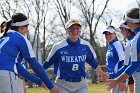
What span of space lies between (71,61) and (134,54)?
2.30 m

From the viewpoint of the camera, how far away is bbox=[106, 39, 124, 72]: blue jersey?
32.8ft

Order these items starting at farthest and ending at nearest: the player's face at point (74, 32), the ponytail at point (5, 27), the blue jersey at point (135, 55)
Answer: the player's face at point (74, 32), the ponytail at point (5, 27), the blue jersey at point (135, 55)

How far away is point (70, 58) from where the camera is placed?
8430 millimetres

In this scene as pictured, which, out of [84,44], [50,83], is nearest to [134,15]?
[50,83]

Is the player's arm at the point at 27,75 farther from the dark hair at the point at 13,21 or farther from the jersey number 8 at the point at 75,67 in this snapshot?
the jersey number 8 at the point at 75,67

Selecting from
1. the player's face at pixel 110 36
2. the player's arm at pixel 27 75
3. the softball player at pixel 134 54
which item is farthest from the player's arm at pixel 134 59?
the player's face at pixel 110 36

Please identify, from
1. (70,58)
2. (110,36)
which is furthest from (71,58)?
(110,36)

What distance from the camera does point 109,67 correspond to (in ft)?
33.8

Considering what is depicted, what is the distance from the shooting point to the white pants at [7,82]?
658 cm

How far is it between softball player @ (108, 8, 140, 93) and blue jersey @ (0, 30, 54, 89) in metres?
1.14

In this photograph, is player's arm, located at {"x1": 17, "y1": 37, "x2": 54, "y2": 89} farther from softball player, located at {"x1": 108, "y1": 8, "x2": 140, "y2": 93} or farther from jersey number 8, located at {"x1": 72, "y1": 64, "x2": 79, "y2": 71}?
jersey number 8, located at {"x1": 72, "y1": 64, "x2": 79, "y2": 71}

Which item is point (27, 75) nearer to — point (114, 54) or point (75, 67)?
point (75, 67)

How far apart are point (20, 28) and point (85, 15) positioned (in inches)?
1571

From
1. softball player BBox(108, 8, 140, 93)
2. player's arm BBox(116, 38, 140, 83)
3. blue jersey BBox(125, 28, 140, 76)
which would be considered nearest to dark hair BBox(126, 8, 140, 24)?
softball player BBox(108, 8, 140, 93)
